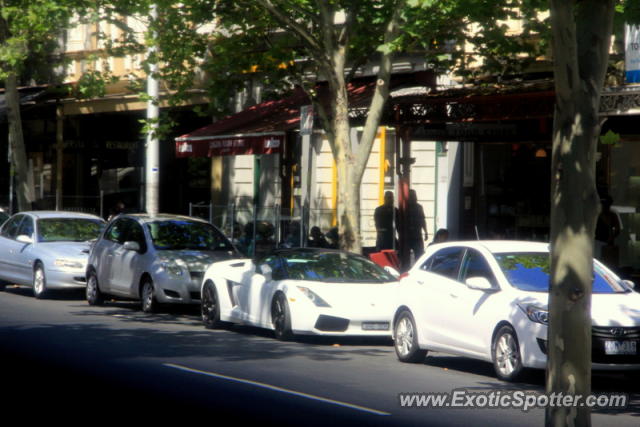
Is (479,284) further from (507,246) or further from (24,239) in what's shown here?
(24,239)

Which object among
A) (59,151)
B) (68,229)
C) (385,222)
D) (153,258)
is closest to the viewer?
(153,258)

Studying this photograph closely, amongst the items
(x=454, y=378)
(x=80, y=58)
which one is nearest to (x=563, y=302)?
(x=454, y=378)

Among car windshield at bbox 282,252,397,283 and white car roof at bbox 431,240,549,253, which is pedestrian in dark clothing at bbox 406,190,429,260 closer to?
car windshield at bbox 282,252,397,283

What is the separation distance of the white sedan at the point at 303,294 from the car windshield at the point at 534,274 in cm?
260

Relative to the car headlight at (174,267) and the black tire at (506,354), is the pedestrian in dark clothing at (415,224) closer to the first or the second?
the car headlight at (174,267)

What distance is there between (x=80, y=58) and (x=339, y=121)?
1918cm

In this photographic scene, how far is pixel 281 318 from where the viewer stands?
15859mm

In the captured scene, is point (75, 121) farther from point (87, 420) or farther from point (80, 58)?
point (87, 420)

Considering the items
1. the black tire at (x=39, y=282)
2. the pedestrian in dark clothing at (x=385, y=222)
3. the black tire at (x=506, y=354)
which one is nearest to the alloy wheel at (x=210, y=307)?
the black tire at (x=39, y=282)

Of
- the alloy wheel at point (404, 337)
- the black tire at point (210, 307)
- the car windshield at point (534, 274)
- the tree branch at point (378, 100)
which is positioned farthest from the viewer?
the tree branch at point (378, 100)

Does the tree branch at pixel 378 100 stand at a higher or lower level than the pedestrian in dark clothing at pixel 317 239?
higher

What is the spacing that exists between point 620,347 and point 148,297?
9427mm

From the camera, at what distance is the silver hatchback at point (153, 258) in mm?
19031

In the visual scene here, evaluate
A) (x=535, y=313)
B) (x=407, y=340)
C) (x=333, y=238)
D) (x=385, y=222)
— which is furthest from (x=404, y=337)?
(x=385, y=222)
